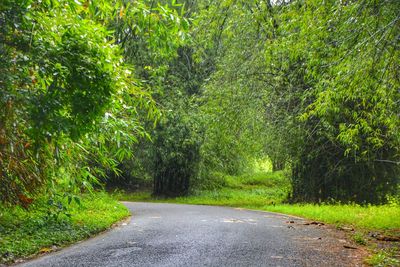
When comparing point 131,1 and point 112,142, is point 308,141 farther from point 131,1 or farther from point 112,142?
point 131,1

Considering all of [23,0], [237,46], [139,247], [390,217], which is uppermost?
[237,46]

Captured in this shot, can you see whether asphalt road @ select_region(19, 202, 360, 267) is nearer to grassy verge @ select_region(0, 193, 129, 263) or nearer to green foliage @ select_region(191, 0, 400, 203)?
grassy verge @ select_region(0, 193, 129, 263)

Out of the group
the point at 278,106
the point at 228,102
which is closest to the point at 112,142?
the point at 228,102

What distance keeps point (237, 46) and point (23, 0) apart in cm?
1021

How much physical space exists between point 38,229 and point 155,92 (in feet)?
13.5

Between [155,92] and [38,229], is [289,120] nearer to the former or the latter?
[155,92]

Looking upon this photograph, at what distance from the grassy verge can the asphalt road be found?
13.9 inches

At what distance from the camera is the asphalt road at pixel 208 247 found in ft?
20.7

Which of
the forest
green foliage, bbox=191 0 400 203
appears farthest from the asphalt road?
green foliage, bbox=191 0 400 203

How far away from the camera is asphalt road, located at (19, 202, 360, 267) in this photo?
6309mm

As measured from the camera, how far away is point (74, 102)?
516cm

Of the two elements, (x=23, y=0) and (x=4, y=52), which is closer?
(x=23, y=0)

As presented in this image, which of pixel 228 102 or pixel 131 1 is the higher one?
pixel 228 102

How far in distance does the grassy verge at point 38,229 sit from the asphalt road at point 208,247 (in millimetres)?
352
